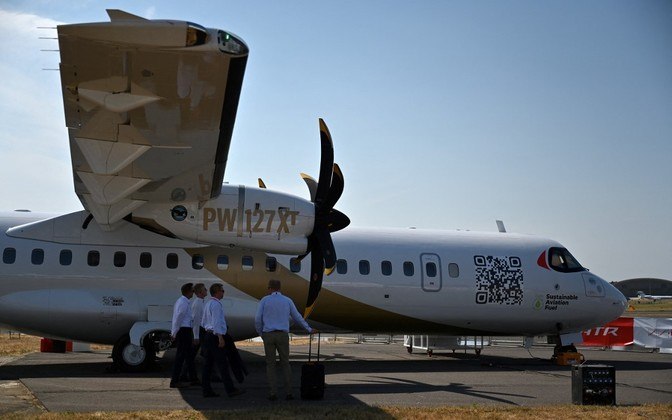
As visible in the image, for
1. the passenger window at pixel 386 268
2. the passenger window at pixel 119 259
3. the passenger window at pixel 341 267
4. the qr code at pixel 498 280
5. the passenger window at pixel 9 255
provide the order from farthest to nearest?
the qr code at pixel 498 280 < the passenger window at pixel 386 268 < the passenger window at pixel 341 267 < the passenger window at pixel 119 259 < the passenger window at pixel 9 255

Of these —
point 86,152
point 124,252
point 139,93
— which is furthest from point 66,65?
point 124,252

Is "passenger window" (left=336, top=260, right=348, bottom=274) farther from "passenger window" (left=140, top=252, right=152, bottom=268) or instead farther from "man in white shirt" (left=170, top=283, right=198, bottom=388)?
"man in white shirt" (left=170, top=283, right=198, bottom=388)

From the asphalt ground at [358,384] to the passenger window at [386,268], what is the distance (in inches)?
88.0

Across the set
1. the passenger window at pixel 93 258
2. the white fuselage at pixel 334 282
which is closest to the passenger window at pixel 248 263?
the white fuselage at pixel 334 282

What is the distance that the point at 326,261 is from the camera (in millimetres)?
15234

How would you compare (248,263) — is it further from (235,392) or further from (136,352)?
(235,392)

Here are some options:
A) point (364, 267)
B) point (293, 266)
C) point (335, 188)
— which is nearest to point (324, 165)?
point (335, 188)

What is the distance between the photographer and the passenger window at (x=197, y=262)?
1611 centimetres

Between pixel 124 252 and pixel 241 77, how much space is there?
7.55 m

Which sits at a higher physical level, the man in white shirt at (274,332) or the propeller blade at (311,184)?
the propeller blade at (311,184)

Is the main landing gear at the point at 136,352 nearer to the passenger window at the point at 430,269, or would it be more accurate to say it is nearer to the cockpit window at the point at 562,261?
the passenger window at the point at 430,269

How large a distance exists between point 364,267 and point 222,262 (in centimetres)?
341

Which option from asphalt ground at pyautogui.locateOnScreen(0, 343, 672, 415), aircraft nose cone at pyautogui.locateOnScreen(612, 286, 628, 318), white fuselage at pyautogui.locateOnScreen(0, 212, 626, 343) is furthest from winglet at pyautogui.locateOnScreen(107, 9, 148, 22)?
aircraft nose cone at pyautogui.locateOnScreen(612, 286, 628, 318)

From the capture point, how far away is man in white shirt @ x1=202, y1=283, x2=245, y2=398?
11.0 meters
